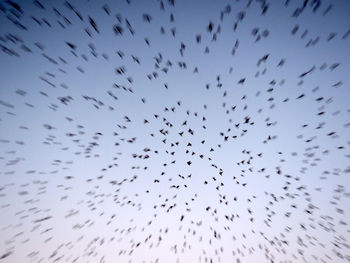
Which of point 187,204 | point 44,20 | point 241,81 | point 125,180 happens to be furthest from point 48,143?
point 241,81

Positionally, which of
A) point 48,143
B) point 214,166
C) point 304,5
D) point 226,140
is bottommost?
point 214,166

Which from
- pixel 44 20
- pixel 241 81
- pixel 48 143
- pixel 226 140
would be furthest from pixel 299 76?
pixel 48 143

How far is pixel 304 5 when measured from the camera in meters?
5.79

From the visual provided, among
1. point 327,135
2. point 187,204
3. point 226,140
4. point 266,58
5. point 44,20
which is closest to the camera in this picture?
point 44,20

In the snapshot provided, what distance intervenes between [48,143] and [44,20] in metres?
5.08

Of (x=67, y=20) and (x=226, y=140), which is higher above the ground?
(x=67, y=20)

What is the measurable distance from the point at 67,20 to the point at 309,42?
7702 mm

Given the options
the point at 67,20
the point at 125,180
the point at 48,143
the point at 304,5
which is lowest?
the point at 125,180

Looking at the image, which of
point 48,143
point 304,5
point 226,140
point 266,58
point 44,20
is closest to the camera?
point 304,5

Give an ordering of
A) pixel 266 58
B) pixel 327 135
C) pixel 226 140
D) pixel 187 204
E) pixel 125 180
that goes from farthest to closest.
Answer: pixel 187 204 < pixel 125 180 < pixel 226 140 < pixel 327 135 < pixel 266 58

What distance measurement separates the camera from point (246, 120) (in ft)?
30.5

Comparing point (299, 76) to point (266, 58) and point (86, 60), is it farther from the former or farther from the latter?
point (86, 60)

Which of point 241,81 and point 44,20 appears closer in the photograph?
point 44,20

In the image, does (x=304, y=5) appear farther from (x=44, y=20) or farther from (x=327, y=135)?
(x=44, y=20)
